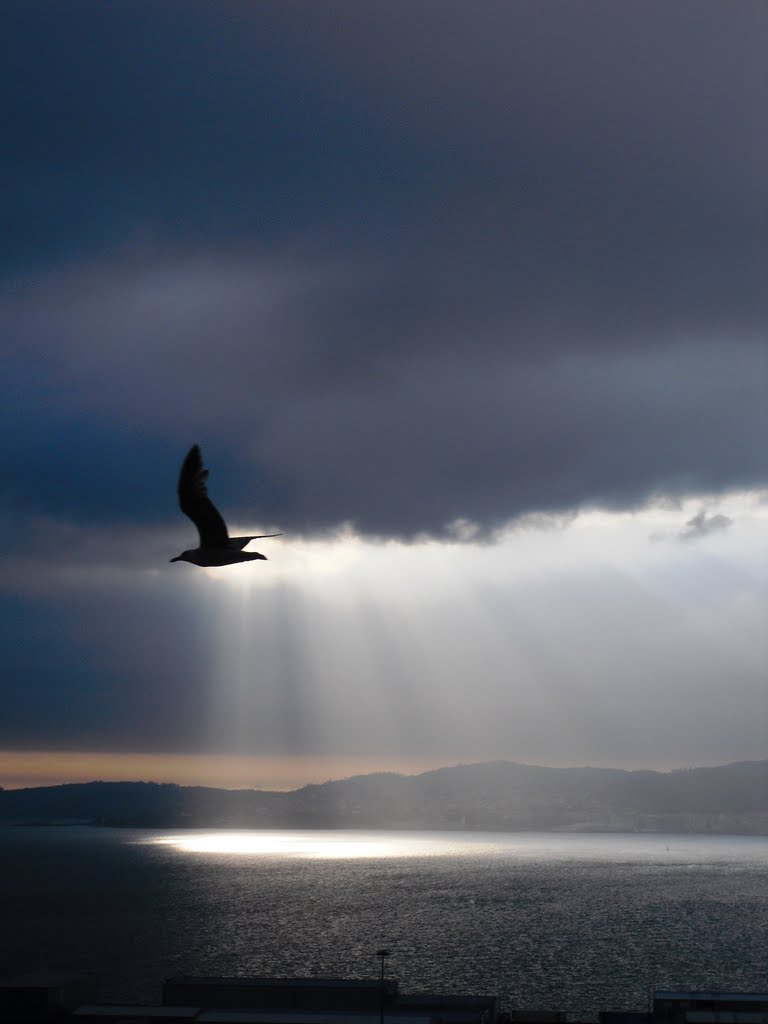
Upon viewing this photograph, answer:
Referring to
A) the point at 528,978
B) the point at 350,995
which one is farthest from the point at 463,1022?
the point at 528,978

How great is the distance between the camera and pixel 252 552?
663 inches

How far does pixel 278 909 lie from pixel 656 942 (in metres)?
64.5

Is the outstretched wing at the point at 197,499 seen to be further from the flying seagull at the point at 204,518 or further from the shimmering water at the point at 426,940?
the shimmering water at the point at 426,940

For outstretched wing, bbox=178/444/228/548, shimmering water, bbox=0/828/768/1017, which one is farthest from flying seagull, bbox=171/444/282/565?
shimmering water, bbox=0/828/768/1017

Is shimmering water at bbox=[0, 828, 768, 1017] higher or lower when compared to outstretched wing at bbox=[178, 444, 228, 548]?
lower

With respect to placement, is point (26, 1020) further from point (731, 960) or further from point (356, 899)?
point (356, 899)

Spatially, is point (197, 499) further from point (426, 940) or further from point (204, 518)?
point (426, 940)

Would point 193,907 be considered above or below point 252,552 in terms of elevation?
below

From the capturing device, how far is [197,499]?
16750 mm

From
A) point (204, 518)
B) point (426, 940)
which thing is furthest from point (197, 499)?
point (426, 940)

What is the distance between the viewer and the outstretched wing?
54.7 ft

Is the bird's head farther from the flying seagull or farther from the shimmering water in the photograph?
the shimmering water

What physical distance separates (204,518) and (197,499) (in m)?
0.32

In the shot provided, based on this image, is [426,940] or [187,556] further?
[426,940]
